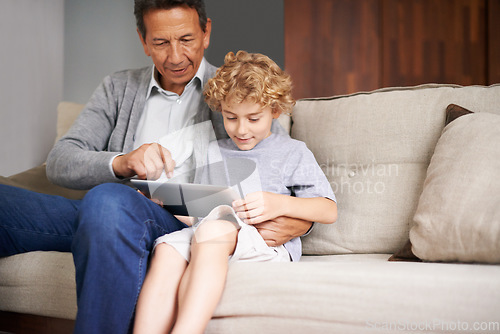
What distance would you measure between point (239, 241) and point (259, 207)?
0.30ft

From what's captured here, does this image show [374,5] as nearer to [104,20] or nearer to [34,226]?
[104,20]

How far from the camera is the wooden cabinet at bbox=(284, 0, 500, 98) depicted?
10.1 ft

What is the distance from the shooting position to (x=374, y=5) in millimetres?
3080

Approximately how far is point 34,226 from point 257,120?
667 mm

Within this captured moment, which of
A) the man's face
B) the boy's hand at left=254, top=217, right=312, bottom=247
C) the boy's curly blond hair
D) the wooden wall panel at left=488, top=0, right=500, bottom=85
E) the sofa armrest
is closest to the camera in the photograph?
the boy's hand at left=254, top=217, right=312, bottom=247

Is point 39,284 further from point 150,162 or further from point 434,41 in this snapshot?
point 434,41

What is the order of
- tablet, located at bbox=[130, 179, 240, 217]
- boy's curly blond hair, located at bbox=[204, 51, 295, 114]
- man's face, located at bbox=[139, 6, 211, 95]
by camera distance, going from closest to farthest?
tablet, located at bbox=[130, 179, 240, 217], boy's curly blond hair, located at bbox=[204, 51, 295, 114], man's face, located at bbox=[139, 6, 211, 95]

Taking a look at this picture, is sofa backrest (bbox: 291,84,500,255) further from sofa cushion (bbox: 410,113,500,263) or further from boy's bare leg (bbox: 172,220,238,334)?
boy's bare leg (bbox: 172,220,238,334)

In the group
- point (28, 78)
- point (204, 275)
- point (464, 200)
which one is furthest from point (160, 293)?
point (28, 78)

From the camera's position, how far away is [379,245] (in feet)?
4.10

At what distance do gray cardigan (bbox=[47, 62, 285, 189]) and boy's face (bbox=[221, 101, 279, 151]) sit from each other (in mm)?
Answer: 136

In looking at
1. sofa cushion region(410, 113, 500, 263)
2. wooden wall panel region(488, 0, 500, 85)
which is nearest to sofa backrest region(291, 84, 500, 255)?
sofa cushion region(410, 113, 500, 263)

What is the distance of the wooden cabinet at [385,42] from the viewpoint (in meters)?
3.06

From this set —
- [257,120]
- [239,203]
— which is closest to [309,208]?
[239,203]
